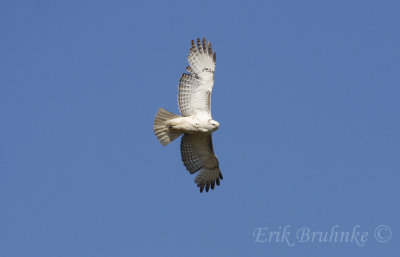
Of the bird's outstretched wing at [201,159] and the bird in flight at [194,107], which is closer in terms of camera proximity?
the bird in flight at [194,107]

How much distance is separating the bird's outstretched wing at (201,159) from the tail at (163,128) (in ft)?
2.13

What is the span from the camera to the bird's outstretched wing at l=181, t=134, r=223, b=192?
2006cm

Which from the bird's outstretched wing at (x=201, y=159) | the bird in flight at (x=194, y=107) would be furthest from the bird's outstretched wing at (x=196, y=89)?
the bird's outstretched wing at (x=201, y=159)

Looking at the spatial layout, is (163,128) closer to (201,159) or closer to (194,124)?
(194,124)

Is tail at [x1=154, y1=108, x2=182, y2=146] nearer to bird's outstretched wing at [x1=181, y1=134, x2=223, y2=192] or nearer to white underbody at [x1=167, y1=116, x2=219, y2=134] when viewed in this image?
white underbody at [x1=167, y1=116, x2=219, y2=134]

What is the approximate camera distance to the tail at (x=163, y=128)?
63.3 ft

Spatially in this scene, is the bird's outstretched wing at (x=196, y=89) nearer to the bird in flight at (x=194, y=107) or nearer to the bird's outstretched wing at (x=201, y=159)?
the bird in flight at (x=194, y=107)

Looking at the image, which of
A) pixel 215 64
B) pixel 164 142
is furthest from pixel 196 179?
pixel 215 64

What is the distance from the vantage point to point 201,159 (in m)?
20.6

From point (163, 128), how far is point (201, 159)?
1727 mm

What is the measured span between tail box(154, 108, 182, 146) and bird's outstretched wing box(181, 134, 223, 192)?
65 cm

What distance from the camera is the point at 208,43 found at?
19.9 m

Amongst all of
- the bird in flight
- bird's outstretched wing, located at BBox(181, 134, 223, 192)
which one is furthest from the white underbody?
bird's outstretched wing, located at BBox(181, 134, 223, 192)

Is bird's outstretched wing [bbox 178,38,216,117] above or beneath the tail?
above
